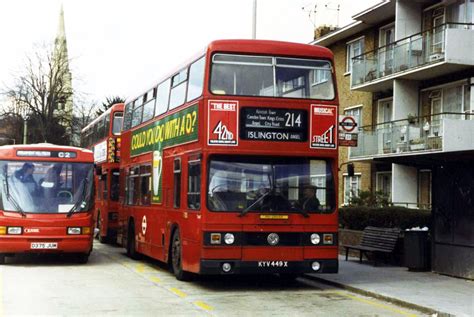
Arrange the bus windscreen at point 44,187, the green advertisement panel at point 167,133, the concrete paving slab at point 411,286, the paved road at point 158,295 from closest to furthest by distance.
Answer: the paved road at point 158,295 < the concrete paving slab at point 411,286 < the green advertisement panel at point 167,133 < the bus windscreen at point 44,187

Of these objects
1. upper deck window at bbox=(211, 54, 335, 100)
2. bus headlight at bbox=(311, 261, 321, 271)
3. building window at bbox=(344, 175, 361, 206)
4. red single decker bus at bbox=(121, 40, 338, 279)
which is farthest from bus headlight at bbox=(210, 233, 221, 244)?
building window at bbox=(344, 175, 361, 206)

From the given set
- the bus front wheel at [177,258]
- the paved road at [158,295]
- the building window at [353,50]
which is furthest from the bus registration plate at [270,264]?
the building window at [353,50]

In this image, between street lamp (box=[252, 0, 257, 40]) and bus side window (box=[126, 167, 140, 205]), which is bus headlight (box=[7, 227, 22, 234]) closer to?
bus side window (box=[126, 167, 140, 205])

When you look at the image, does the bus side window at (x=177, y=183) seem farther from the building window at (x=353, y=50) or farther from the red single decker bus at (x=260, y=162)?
the building window at (x=353, y=50)

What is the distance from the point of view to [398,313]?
10273 mm

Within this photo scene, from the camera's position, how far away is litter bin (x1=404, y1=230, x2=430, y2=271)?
617 inches

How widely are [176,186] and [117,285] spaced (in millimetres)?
2280

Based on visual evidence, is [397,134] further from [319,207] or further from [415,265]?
[319,207]

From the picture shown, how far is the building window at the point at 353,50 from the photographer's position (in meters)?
34.0

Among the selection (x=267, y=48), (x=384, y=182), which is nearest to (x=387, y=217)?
(x=267, y=48)

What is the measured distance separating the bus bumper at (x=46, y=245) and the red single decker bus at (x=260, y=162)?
157 inches

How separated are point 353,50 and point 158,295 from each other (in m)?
25.5

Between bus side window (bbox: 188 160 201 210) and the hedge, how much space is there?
8941 millimetres

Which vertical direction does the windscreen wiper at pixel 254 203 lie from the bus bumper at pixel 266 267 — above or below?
above
